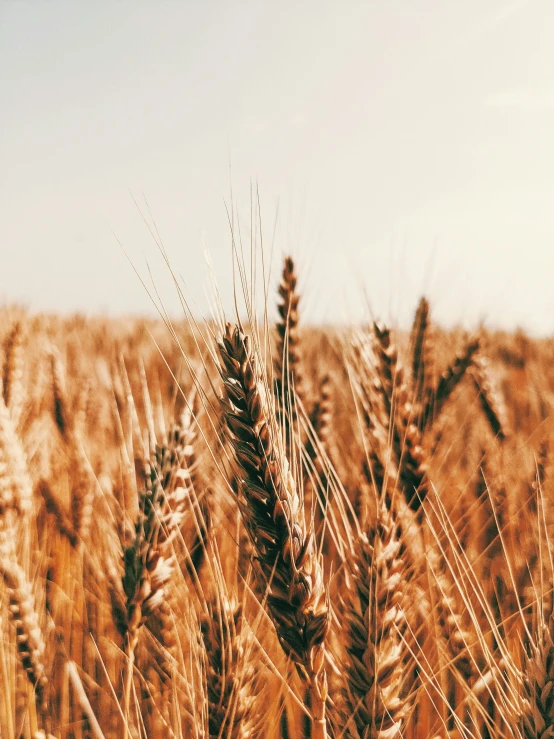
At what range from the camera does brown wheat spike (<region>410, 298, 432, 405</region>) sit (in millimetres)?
2070

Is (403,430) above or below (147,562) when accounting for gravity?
above

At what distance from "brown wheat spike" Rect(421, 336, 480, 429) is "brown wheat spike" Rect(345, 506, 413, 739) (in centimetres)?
107

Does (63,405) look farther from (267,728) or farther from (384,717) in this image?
(384,717)

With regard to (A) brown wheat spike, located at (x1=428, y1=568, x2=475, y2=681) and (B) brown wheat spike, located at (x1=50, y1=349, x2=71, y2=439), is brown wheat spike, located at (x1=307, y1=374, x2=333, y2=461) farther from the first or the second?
(B) brown wheat spike, located at (x1=50, y1=349, x2=71, y2=439)

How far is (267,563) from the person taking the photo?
97cm

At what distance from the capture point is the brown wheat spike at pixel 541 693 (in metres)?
0.86

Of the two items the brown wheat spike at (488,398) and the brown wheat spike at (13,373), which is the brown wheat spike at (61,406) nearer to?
the brown wheat spike at (13,373)

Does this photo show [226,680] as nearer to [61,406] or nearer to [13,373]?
[13,373]

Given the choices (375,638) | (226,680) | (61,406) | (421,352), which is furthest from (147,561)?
(421,352)

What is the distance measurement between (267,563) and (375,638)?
10.1 inches

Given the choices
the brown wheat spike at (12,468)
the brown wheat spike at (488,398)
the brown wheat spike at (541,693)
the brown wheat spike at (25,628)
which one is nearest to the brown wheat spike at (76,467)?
the brown wheat spike at (12,468)

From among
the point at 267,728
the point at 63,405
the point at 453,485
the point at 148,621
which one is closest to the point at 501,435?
the point at 453,485

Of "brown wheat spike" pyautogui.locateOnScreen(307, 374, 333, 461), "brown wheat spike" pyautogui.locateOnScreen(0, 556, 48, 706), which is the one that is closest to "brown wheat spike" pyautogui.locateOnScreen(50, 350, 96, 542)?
"brown wheat spike" pyautogui.locateOnScreen(0, 556, 48, 706)

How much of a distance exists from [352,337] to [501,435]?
3.86 ft
